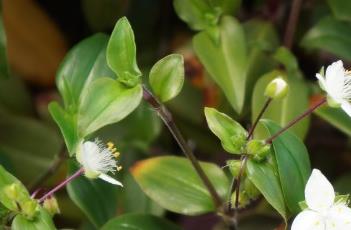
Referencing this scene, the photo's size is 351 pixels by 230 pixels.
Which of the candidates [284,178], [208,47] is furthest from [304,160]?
[208,47]

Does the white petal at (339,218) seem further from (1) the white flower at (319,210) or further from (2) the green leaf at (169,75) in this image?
(2) the green leaf at (169,75)

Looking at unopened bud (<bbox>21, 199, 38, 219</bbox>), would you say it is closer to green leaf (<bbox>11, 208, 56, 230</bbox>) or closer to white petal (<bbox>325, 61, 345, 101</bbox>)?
green leaf (<bbox>11, 208, 56, 230</bbox>)

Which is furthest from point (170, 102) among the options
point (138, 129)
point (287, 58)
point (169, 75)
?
point (169, 75)

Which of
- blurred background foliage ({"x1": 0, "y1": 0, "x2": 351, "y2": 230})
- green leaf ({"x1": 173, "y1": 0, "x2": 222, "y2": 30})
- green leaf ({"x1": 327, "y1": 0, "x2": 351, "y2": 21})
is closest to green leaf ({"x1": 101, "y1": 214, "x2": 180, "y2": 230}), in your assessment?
blurred background foliage ({"x1": 0, "y1": 0, "x2": 351, "y2": 230})

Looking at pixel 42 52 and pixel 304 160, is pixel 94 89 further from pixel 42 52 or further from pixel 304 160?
pixel 42 52

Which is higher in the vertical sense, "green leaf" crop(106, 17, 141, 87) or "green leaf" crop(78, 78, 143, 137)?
"green leaf" crop(106, 17, 141, 87)

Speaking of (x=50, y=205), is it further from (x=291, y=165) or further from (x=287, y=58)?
(x=287, y=58)

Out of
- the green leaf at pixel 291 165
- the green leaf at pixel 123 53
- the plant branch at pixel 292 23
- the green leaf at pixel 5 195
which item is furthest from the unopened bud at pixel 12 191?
the plant branch at pixel 292 23
